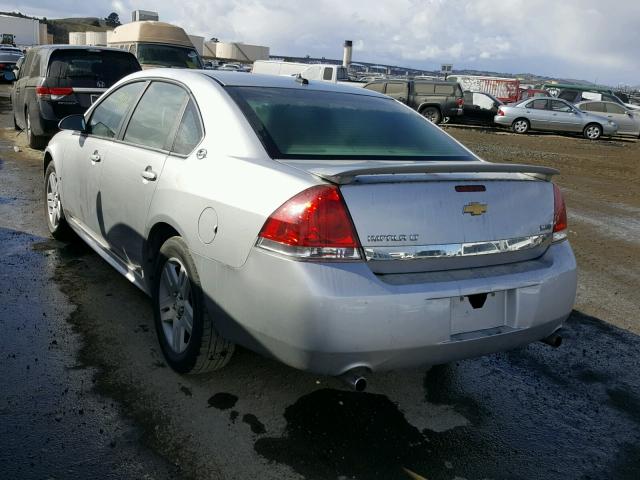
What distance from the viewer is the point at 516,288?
286 cm

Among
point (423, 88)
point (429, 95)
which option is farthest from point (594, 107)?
point (423, 88)

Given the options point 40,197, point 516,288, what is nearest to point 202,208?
point 516,288

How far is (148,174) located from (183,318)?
2.91ft

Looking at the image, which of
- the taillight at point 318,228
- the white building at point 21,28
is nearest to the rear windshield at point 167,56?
the taillight at point 318,228

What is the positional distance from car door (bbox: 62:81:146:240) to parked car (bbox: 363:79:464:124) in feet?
63.3

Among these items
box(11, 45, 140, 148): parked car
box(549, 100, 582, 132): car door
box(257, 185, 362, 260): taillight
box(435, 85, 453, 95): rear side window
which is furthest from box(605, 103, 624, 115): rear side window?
box(257, 185, 362, 260): taillight

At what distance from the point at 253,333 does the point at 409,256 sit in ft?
2.51

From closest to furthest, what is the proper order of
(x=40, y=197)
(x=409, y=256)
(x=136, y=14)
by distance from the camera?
(x=409, y=256) < (x=40, y=197) < (x=136, y=14)

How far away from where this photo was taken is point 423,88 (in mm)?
23406

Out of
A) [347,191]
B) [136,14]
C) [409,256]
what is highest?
[136,14]

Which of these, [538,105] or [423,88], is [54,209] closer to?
[423,88]

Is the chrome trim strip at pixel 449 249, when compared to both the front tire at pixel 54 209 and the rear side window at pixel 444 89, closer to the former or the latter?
the front tire at pixel 54 209

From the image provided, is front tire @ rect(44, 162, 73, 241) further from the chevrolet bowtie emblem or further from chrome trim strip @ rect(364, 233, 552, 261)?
the chevrolet bowtie emblem

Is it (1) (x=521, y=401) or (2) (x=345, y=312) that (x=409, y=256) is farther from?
(1) (x=521, y=401)
